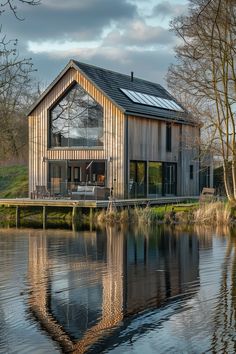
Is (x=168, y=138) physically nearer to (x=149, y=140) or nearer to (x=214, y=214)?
(x=149, y=140)

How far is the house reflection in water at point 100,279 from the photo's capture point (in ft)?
32.2

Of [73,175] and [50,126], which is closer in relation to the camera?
[73,175]

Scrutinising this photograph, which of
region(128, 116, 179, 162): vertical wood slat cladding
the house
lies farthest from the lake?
region(128, 116, 179, 162): vertical wood slat cladding

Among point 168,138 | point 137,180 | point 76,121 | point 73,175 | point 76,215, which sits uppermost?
Result: point 76,121

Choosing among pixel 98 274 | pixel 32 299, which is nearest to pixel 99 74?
pixel 98 274

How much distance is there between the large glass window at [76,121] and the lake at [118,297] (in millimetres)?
12820

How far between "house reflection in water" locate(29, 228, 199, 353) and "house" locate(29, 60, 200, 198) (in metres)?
10.3

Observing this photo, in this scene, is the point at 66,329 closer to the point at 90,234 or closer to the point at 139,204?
the point at 90,234

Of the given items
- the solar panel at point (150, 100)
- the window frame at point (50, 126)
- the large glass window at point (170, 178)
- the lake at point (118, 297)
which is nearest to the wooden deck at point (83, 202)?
the large glass window at point (170, 178)

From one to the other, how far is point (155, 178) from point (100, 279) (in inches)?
834

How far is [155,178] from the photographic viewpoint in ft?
113

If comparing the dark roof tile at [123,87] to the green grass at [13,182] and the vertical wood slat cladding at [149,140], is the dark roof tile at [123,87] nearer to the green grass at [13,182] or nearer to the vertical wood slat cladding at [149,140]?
the vertical wood slat cladding at [149,140]

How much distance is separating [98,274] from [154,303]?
10.8 feet

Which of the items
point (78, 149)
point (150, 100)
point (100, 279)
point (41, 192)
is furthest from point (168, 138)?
point (100, 279)
